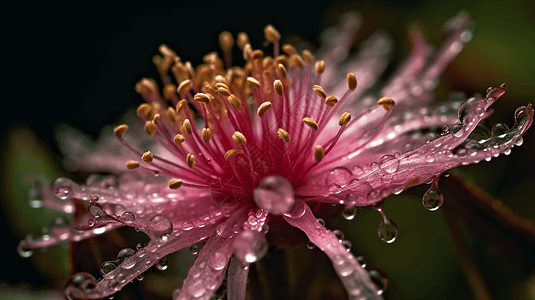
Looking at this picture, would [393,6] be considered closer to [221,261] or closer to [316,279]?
[316,279]

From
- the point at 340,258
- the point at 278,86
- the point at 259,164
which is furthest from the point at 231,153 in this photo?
the point at 340,258

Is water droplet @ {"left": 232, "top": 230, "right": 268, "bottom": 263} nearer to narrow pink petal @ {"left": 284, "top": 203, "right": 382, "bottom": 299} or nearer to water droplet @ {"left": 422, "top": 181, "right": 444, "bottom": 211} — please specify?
narrow pink petal @ {"left": 284, "top": 203, "right": 382, "bottom": 299}

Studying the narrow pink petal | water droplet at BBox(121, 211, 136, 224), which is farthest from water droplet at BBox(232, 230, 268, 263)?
water droplet at BBox(121, 211, 136, 224)

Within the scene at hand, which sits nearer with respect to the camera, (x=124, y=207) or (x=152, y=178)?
(x=124, y=207)

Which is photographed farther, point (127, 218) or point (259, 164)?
point (259, 164)

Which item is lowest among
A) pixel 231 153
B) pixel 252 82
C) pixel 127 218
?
pixel 127 218

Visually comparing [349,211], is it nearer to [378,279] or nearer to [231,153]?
[378,279]

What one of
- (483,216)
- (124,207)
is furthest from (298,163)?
(483,216)
